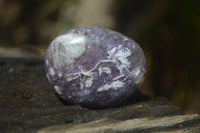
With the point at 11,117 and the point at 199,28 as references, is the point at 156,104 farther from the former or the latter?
the point at 199,28

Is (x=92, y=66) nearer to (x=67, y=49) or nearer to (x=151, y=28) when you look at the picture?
(x=67, y=49)

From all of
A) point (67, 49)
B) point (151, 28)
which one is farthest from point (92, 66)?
point (151, 28)

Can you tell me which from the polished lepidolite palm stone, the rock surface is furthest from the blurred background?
the polished lepidolite palm stone

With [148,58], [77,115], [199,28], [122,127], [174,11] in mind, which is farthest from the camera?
[174,11]

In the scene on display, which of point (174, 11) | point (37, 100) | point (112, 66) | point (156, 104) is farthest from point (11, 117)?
point (174, 11)

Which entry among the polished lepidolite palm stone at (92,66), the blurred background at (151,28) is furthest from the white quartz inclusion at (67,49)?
the blurred background at (151,28)

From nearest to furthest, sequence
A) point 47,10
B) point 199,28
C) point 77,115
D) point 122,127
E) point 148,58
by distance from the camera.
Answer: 1. point 122,127
2. point 77,115
3. point 199,28
4. point 148,58
5. point 47,10

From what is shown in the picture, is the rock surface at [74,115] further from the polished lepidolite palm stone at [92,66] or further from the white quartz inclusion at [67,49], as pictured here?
the white quartz inclusion at [67,49]
